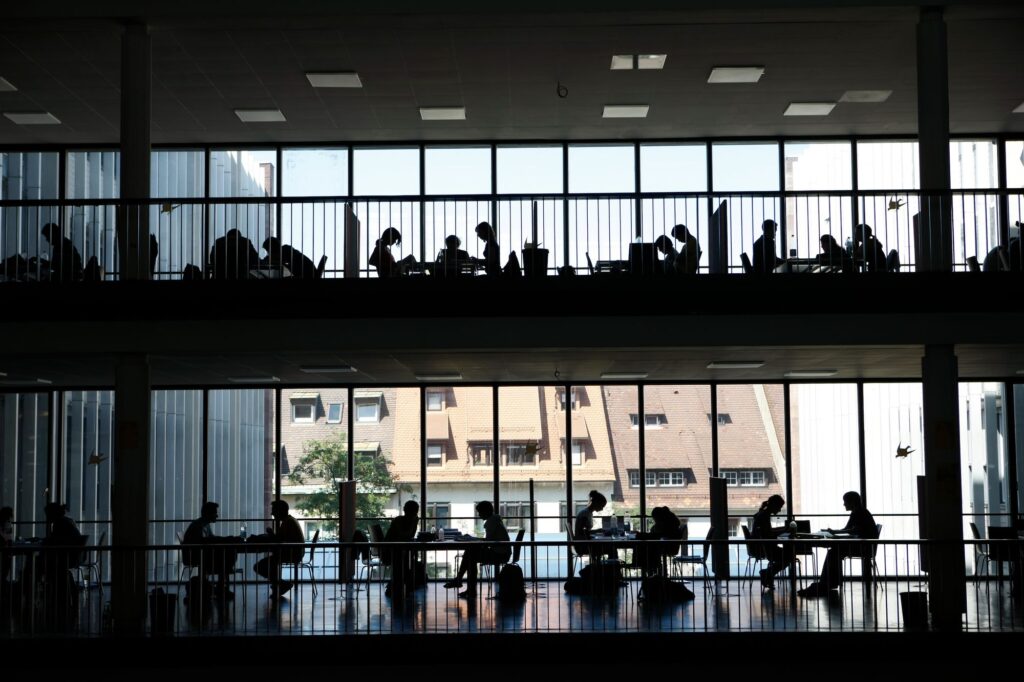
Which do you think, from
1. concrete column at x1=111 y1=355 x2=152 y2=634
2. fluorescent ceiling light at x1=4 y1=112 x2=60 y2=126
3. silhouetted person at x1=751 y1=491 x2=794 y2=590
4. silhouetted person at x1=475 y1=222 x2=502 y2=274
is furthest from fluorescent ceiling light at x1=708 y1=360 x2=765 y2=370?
fluorescent ceiling light at x1=4 y1=112 x2=60 y2=126

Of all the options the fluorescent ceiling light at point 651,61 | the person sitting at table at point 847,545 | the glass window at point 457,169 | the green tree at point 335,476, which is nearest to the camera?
the person sitting at table at point 847,545

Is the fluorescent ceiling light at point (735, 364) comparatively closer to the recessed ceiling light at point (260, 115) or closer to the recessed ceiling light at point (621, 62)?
the recessed ceiling light at point (621, 62)

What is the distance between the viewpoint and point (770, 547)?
13039mm

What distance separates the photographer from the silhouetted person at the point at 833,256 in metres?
12.9

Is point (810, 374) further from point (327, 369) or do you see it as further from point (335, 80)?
point (335, 80)

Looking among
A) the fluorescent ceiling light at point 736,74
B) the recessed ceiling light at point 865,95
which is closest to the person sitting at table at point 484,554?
the fluorescent ceiling light at point 736,74

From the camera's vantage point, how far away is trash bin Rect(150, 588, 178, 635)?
36.6 feet

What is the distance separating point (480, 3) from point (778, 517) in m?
9.22

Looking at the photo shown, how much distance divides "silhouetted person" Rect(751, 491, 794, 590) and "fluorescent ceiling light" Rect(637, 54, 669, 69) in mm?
6026

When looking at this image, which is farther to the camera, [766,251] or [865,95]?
[865,95]

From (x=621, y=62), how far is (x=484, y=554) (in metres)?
6.57

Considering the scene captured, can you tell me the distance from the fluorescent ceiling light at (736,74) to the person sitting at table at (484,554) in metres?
6.38

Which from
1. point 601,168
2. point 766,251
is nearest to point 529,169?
point 601,168

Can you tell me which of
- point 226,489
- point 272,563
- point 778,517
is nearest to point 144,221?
point 272,563
